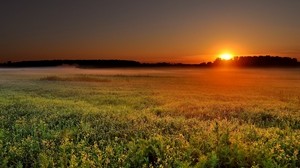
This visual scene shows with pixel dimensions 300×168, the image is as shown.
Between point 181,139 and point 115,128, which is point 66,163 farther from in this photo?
point 115,128

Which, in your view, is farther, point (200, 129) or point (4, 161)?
point (200, 129)

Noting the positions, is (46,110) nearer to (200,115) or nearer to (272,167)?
(200,115)

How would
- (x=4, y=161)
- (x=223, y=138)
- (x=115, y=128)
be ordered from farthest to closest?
(x=115, y=128) → (x=223, y=138) → (x=4, y=161)

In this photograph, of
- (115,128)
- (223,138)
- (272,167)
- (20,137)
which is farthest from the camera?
(115,128)

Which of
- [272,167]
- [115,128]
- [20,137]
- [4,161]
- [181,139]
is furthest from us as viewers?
[115,128]

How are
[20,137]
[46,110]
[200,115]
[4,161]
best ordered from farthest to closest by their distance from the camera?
[46,110] < [200,115] < [20,137] < [4,161]

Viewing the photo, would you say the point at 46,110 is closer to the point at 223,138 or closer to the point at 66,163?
the point at 66,163

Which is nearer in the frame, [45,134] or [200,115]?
[45,134]

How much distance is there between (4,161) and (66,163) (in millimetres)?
1543

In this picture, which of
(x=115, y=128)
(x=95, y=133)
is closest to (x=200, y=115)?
(x=115, y=128)

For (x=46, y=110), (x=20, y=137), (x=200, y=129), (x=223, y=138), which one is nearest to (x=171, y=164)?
(x=223, y=138)

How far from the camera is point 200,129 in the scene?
12734mm

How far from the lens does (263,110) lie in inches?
736

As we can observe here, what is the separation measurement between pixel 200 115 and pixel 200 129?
4.37 meters
